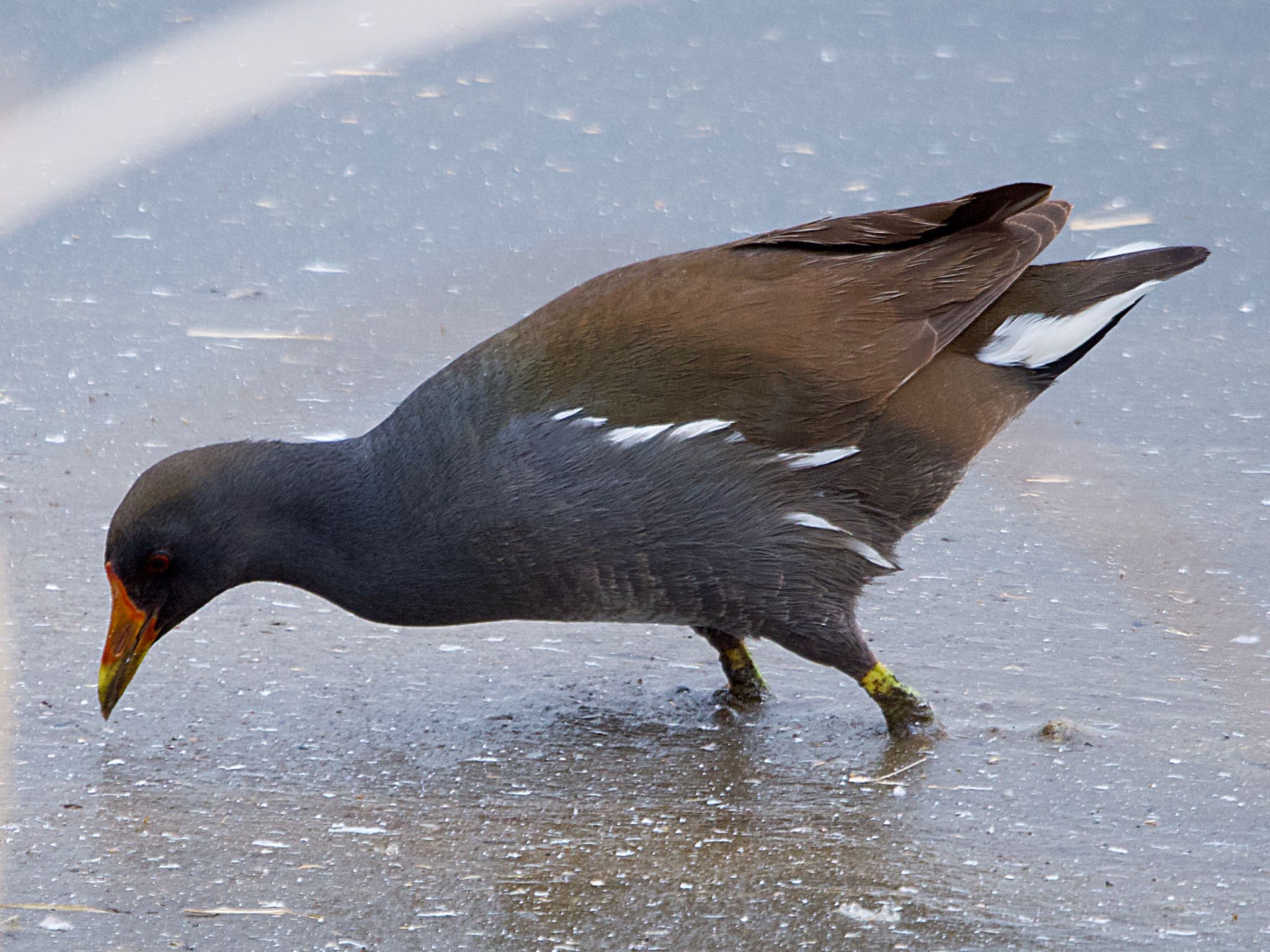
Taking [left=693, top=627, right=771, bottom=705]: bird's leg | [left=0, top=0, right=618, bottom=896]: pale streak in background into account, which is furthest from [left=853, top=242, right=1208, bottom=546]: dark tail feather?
[left=0, top=0, right=618, bottom=896]: pale streak in background

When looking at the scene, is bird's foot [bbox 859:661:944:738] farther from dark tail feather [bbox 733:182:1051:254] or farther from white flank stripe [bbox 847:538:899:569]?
dark tail feather [bbox 733:182:1051:254]

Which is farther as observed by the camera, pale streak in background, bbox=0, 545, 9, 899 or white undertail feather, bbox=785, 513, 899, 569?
white undertail feather, bbox=785, 513, 899, 569

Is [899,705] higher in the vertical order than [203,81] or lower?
lower

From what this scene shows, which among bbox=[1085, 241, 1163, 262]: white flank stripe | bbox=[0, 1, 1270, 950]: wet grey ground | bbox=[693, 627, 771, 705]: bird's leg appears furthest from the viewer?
bbox=[1085, 241, 1163, 262]: white flank stripe

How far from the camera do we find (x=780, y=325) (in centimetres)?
340

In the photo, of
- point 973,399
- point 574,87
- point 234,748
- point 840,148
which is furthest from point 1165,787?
point 574,87

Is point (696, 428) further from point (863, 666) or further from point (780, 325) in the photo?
point (863, 666)

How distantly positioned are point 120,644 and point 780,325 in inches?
54.3

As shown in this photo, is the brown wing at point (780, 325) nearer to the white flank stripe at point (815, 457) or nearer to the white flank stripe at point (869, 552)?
the white flank stripe at point (815, 457)

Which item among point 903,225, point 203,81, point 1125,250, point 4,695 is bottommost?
point 4,695

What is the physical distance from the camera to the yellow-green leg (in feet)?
11.4

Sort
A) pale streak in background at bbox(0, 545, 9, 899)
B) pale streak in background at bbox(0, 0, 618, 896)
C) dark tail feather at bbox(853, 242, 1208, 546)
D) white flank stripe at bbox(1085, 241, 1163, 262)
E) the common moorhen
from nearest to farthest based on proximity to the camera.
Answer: pale streak in background at bbox(0, 545, 9, 899) < the common moorhen < dark tail feather at bbox(853, 242, 1208, 546) < white flank stripe at bbox(1085, 241, 1163, 262) < pale streak in background at bbox(0, 0, 618, 896)

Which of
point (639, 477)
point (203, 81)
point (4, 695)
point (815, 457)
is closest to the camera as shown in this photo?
point (639, 477)

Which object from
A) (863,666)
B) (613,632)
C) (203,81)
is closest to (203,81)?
(203,81)
